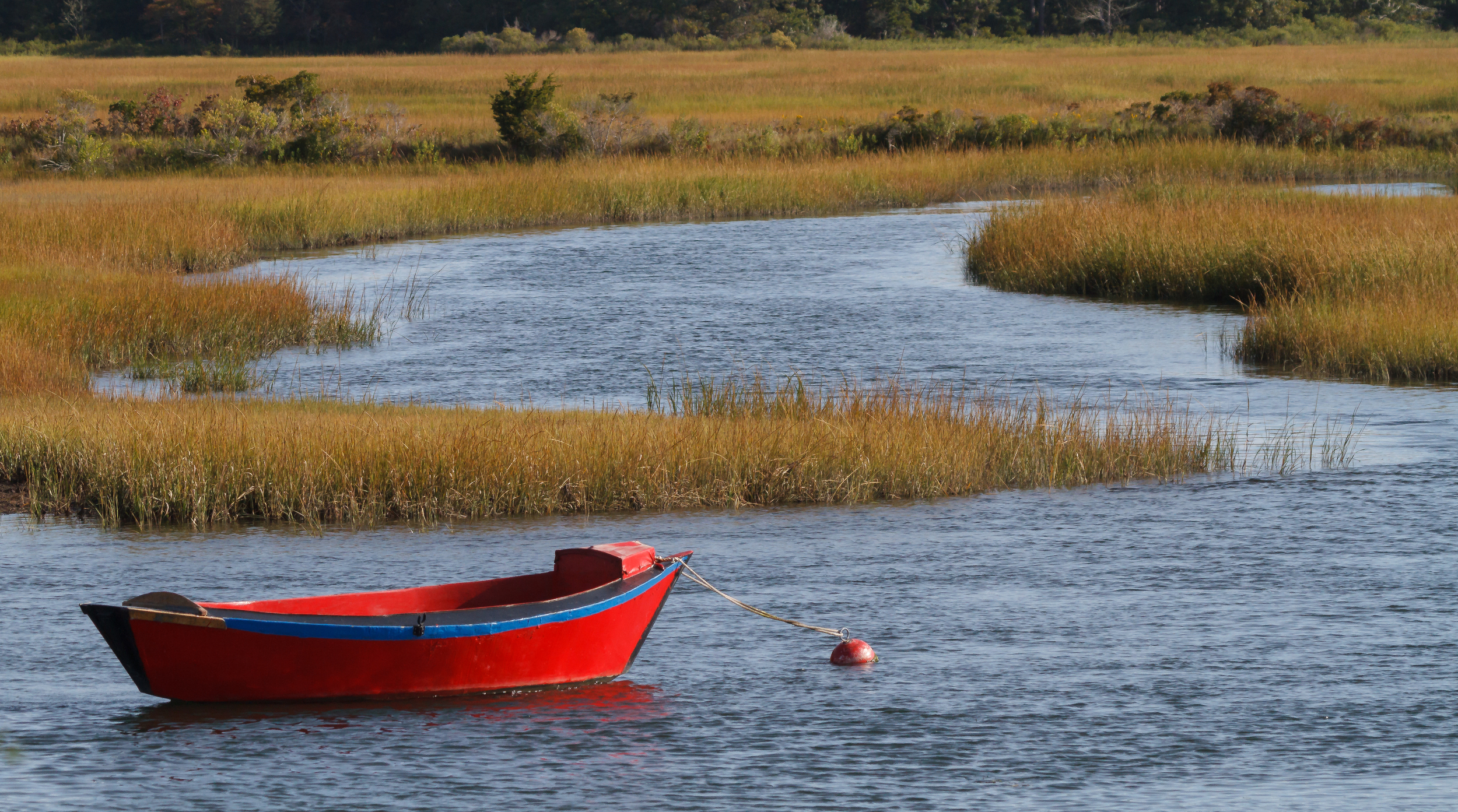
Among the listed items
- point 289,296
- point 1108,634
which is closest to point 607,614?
point 1108,634

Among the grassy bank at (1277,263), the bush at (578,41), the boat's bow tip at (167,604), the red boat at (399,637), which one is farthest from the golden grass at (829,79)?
the boat's bow tip at (167,604)

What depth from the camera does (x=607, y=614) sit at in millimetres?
10148

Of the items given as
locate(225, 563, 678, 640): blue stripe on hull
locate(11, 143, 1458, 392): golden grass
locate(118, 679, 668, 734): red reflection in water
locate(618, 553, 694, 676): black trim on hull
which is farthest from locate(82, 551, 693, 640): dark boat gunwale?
locate(11, 143, 1458, 392): golden grass

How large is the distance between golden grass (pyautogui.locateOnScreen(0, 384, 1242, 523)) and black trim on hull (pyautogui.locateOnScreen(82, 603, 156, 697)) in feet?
14.8

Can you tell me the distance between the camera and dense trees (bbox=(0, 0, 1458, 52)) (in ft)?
307

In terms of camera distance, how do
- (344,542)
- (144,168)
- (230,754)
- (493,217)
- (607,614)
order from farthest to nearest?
(144,168) < (493,217) < (344,542) < (607,614) < (230,754)

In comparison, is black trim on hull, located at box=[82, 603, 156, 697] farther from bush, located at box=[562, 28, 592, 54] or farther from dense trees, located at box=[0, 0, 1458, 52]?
dense trees, located at box=[0, 0, 1458, 52]

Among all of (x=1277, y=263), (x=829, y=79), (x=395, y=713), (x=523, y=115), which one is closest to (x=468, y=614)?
(x=395, y=713)

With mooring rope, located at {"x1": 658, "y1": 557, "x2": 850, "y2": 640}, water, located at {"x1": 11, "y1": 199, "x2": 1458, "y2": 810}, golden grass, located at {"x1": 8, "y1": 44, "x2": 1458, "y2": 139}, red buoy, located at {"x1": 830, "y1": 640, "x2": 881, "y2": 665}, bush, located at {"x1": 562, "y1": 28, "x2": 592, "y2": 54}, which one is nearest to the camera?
water, located at {"x1": 11, "y1": 199, "x2": 1458, "y2": 810}

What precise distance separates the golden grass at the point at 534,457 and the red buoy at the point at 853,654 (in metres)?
4.19

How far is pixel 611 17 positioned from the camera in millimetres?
96188

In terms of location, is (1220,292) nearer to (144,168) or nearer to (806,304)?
(806,304)

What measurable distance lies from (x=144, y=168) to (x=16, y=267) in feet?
61.5

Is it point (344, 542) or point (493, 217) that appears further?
point (493, 217)
